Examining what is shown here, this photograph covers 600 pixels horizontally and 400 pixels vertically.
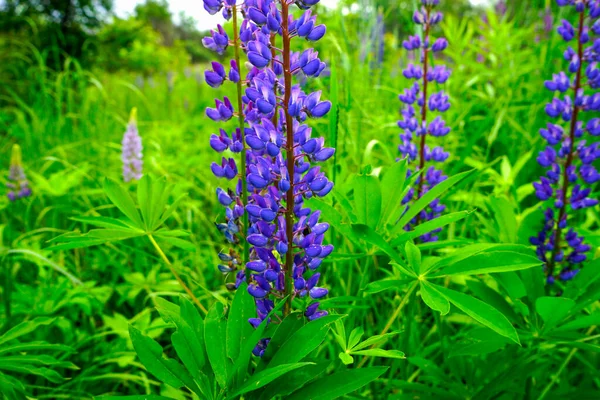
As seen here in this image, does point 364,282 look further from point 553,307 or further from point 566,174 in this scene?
point 566,174

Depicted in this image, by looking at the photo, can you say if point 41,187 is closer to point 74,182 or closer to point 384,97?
point 74,182

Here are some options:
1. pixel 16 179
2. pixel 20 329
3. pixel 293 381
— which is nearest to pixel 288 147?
pixel 293 381

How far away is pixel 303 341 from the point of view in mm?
930

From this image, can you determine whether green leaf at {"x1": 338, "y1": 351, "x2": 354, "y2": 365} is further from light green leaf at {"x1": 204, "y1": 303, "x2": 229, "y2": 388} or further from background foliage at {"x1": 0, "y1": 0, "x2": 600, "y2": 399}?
light green leaf at {"x1": 204, "y1": 303, "x2": 229, "y2": 388}

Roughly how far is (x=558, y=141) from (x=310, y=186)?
119cm

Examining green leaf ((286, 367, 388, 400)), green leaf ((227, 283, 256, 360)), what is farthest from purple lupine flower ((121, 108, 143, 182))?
green leaf ((286, 367, 388, 400))

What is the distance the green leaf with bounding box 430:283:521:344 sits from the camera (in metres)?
0.93

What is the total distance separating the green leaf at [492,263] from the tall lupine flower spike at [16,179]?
2230 mm

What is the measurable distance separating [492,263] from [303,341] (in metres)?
0.44

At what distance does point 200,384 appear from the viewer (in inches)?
37.7

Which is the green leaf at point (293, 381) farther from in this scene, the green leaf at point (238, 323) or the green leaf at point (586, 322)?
the green leaf at point (586, 322)

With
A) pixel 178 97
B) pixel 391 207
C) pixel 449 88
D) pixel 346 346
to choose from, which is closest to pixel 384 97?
pixel 449 88

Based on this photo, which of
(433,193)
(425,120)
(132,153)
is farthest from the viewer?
(132,153)

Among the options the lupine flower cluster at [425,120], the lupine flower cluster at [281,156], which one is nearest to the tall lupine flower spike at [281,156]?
the lupine flower cluster at [281,156]
